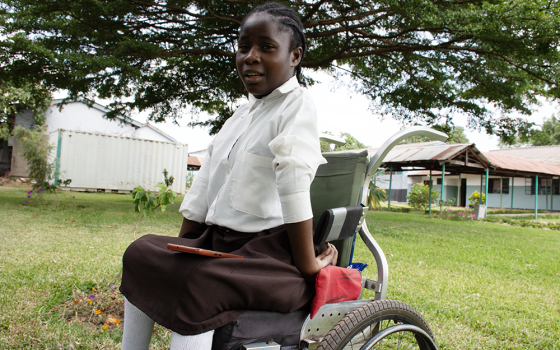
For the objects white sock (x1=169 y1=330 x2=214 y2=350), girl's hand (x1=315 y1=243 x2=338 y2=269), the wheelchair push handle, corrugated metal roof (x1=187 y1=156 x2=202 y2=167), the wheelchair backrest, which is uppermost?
corrugated metal roof (x1=187 y1=156 x2=202 y2=167)

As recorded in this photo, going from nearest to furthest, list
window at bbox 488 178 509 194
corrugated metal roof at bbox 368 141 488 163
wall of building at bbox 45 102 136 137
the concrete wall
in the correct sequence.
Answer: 1. corrugated metal roof at bbox 368 141 488 163
2. the concrete wall
3. wall of building at bbox 45 102 136 137
4. window at bbox 488 178 509 194

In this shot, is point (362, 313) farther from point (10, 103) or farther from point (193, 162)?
point (193, 162)

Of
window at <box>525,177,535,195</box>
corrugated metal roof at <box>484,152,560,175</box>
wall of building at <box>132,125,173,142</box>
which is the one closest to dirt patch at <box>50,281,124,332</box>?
corrugated metal roof at <box>484,152,560,175</box>

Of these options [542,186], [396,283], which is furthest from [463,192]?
[396,283]

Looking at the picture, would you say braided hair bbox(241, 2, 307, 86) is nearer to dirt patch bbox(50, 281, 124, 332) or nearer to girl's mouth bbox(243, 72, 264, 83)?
girl's mouth bbox(243, 72, 264, 83)

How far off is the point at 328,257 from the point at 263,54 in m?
0.72

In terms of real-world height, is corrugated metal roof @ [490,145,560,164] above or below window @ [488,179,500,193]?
above

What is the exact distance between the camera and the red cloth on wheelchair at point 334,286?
1.17 m

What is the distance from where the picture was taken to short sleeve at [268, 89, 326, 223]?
1.10 meters

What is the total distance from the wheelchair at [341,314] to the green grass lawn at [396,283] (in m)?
1.23

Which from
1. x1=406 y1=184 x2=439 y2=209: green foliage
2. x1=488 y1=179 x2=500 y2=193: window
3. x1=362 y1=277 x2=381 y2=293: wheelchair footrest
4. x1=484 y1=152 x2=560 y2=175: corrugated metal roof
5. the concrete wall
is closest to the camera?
x1=362 y1=277 x2=381 y2=293: wheelchair footrest

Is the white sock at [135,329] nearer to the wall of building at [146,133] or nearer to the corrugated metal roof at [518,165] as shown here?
the corrugated metal roof at [518,165]

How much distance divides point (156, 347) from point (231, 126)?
1360mm

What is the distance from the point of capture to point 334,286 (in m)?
1.25
